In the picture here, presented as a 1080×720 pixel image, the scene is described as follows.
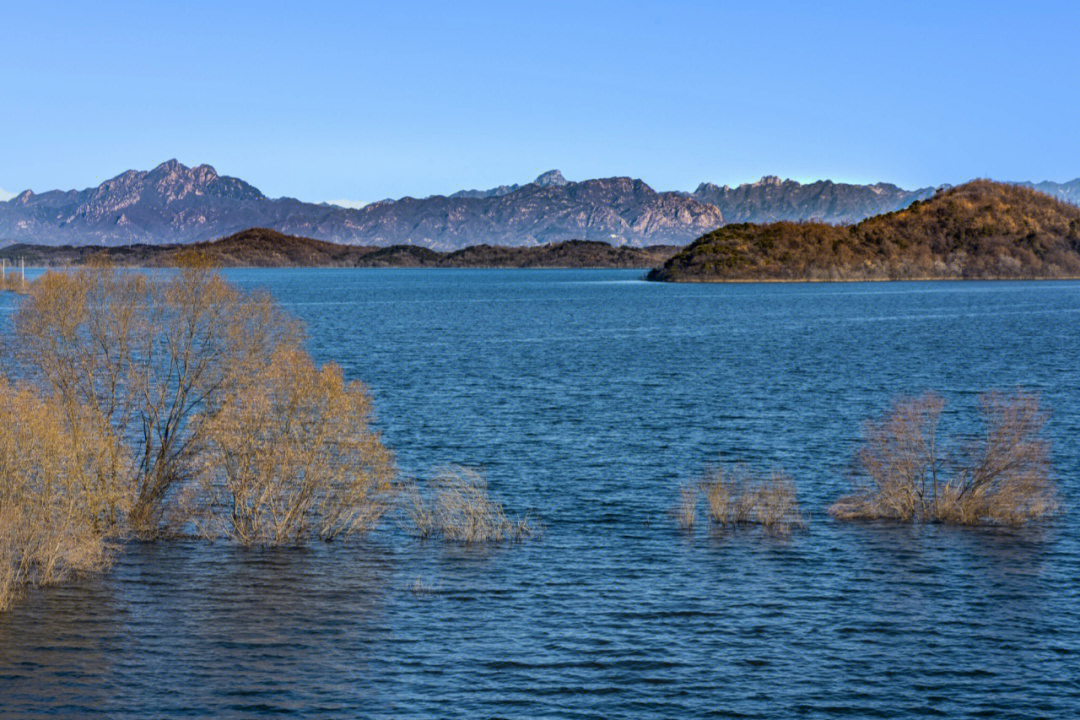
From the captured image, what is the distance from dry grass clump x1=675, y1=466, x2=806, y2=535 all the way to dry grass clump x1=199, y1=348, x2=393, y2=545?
838 cm

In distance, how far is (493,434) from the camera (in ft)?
143

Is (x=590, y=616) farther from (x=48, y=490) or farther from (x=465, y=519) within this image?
(x=48, y=490)

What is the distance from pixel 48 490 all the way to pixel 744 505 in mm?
16561

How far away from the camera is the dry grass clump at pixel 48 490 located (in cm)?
2259

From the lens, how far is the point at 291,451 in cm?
2580

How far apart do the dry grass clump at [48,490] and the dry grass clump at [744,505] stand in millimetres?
13980

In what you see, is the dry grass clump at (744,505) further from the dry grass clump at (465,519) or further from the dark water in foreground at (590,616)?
the dry grass clump at (465,519)

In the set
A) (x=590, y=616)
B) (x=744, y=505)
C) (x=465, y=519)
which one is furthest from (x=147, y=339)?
(x=744, y=505)

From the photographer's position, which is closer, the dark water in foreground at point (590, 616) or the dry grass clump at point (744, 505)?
the dark water in foreground at point (590, 616)

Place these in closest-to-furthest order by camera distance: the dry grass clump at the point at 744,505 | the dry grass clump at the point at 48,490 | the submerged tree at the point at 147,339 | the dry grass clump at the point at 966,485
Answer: the dry grass clump at the point at 48,490, the submerged tree at the point at 147,339, the dry grass clump at the point at 966,485, the dry grass clump at the point at 744,505

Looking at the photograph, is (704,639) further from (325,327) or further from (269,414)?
(325,327)

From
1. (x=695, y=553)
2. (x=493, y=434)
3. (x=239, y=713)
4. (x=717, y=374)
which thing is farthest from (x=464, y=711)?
(x=717, y=374)

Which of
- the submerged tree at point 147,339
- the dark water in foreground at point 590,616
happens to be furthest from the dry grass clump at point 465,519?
the submerged tree at point 147,339

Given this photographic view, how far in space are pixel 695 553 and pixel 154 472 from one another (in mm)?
13152
